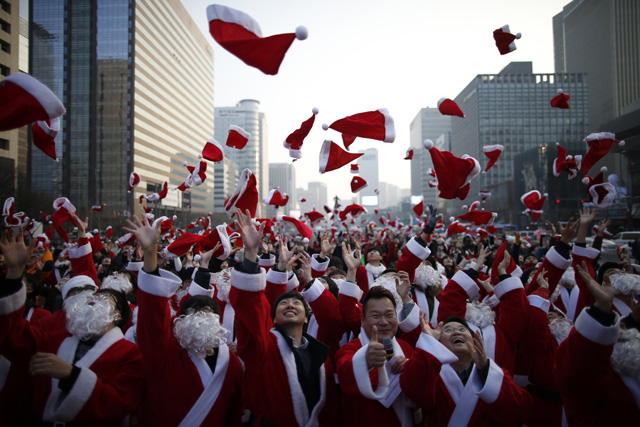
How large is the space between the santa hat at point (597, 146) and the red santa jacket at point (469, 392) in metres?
4.14

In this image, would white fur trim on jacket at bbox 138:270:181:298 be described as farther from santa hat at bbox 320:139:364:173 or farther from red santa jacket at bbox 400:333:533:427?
santa hat at bbox 320:139:364:173

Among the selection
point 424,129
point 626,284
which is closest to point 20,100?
point 626,284

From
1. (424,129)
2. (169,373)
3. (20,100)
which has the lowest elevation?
(169,373)

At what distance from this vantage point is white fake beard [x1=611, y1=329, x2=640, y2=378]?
2436 millimetres

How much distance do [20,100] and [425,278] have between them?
4.09 m

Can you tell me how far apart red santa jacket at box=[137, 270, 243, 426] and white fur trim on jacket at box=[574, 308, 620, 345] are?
2442 millimetres

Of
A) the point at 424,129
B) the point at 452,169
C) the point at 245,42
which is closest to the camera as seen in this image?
the point at 245,42

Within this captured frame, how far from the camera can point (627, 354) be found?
246 centimetres

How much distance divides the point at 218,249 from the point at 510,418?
8.60ft

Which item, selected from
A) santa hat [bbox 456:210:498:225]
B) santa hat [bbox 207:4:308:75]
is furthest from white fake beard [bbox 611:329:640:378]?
santa hat [bbox 456:210:498:225]

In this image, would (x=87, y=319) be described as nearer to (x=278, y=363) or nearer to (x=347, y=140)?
(x=278, y=363)

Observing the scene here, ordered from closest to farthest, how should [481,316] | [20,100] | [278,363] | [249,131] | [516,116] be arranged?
[20,100] < [278,363] < [481,316] < [516,116] < [249,131]

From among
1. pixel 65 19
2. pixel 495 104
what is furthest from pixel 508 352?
pixel 495 104

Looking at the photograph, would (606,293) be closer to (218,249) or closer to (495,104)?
(218,249)
